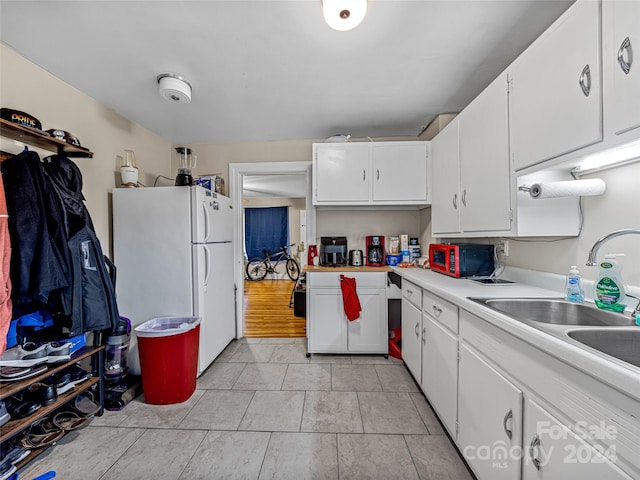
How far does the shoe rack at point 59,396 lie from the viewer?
1.24 metres

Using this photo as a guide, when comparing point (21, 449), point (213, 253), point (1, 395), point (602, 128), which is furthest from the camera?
point (213, 253)

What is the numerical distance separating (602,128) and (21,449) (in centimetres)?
292

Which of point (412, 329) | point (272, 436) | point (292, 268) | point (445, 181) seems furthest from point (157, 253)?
point (292, 268)

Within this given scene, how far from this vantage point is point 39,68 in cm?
173

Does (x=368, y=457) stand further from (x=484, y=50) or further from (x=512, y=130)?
(x=484, y=50)

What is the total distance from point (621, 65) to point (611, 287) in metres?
0.82

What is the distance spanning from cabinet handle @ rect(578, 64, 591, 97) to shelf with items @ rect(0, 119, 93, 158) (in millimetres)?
2643

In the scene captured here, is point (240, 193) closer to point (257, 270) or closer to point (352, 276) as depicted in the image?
point (352, 276)

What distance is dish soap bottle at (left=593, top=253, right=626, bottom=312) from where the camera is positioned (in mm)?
1049

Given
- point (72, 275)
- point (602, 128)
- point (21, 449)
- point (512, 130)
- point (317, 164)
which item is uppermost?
point (317, 164)

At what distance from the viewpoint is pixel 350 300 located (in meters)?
2.42

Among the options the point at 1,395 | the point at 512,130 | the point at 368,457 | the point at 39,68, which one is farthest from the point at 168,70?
the point at 368,457

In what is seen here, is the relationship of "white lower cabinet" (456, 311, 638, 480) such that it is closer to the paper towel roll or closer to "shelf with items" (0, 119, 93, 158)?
the paper towel roll

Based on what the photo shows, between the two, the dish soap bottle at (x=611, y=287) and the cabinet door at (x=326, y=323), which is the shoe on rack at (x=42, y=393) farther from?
the dish soap bottle at (x=611, y=287)
